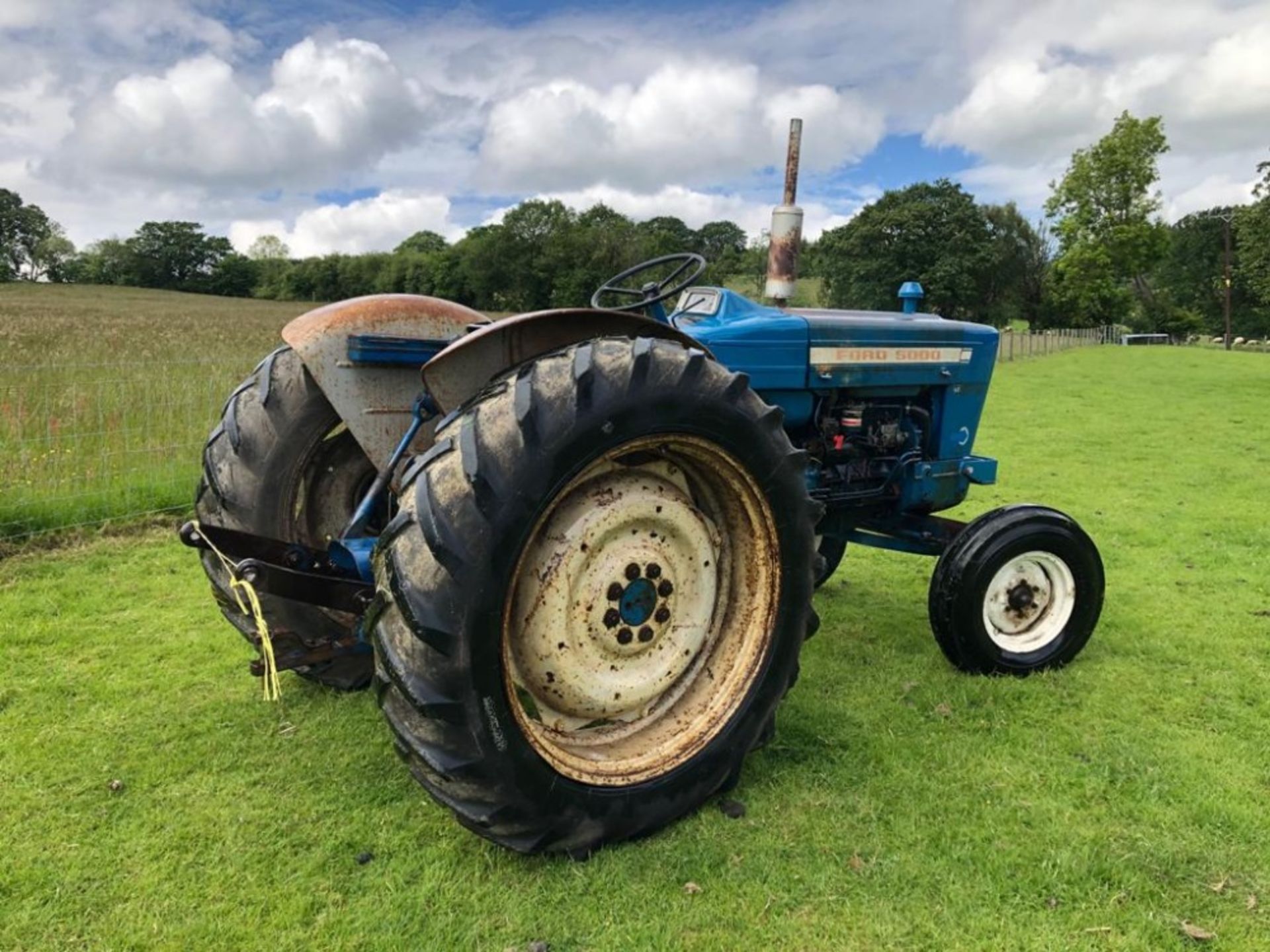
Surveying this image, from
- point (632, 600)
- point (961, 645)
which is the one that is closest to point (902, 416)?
point (961, 645)

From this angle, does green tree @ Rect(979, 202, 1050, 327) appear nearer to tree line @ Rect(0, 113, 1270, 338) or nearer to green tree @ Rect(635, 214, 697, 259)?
tree line @ Rect(0, 113, 1270, 338)

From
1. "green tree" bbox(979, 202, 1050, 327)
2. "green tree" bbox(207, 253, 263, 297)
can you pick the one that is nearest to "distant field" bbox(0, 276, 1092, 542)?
"green tree" bbox(207, 253, 263, 297)

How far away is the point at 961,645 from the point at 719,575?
1.38 m

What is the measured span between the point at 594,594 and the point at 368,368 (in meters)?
1.20

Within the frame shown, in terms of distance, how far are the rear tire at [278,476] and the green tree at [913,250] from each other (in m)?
45.0

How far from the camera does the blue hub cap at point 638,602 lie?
253cm

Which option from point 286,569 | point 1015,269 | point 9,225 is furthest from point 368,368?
point 1015,269

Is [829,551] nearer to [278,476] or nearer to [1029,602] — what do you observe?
[1029,602]

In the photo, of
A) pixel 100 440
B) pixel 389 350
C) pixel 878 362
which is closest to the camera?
pixel 389 350

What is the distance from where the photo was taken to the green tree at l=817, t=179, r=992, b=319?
46.2m

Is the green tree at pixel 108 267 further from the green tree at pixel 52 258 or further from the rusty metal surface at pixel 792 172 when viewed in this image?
the rusty metal surface at pixel 792 172

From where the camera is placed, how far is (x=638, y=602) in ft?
8.38

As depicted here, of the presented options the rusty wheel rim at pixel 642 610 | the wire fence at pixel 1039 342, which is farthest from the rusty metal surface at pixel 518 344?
the wire fence at pixel 1039 342

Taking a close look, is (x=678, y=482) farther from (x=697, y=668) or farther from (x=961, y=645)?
(x=961, y=645)
